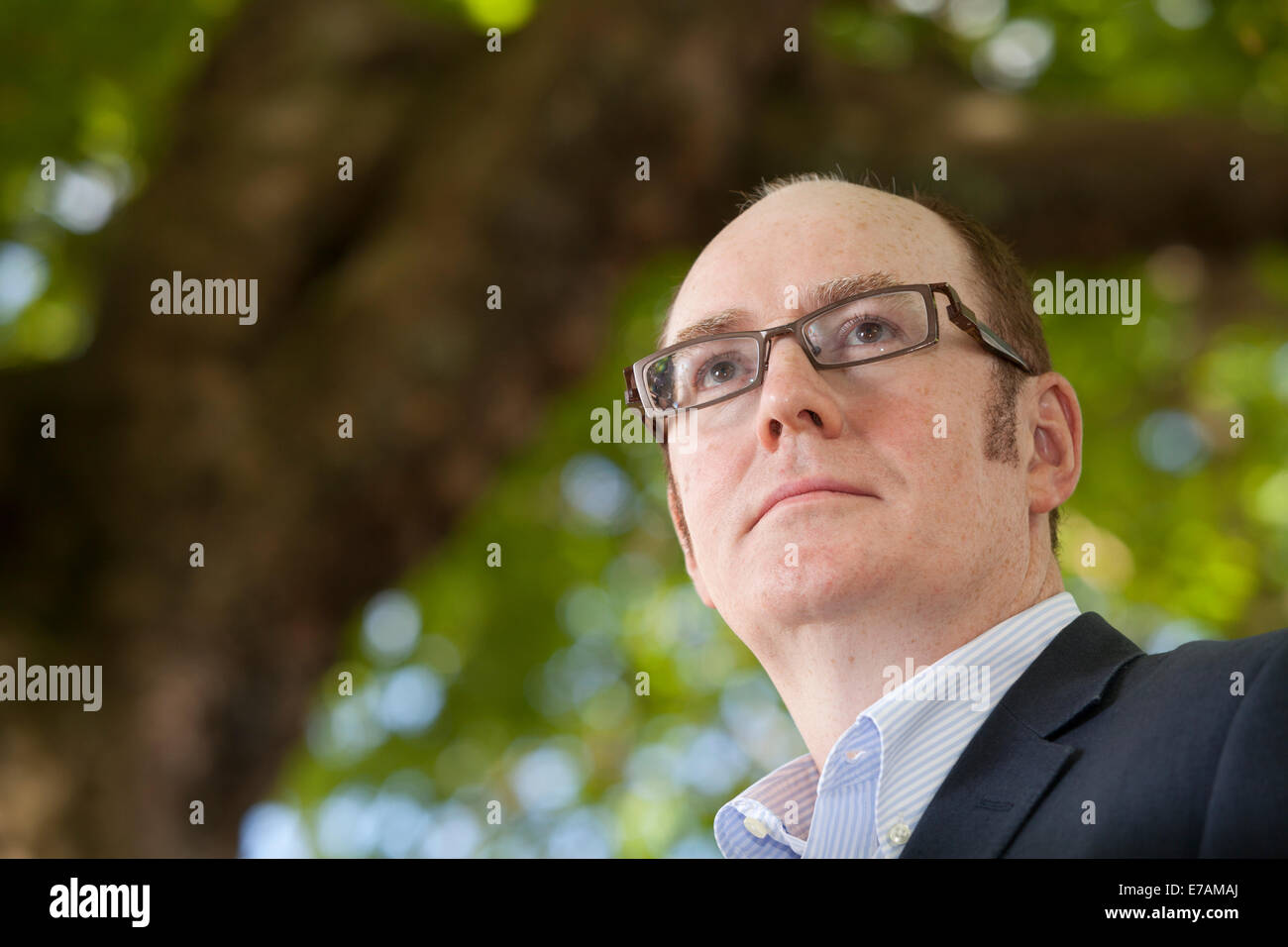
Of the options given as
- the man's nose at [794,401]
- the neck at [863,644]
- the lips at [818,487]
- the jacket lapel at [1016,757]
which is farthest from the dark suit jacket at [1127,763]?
the man's nose at [794,401]

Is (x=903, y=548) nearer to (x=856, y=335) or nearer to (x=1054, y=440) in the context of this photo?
(x=856, y=335)

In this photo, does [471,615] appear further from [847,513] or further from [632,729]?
[847,513]

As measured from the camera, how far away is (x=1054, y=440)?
1941mm

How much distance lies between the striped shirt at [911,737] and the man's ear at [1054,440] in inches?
8.4

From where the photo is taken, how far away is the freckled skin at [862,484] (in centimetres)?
168

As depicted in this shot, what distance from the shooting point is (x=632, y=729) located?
779cm

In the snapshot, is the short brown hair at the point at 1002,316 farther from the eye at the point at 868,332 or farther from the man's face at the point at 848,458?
the eye at the point at 868,332

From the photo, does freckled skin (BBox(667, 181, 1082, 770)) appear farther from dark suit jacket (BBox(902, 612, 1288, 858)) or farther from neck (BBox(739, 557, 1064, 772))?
dark suit jacket (BBox(902, 612, 1288, 858))

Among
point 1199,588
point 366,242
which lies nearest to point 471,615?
point 366,242

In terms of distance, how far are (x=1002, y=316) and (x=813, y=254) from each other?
37cm

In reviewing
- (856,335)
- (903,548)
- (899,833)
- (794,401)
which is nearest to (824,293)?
(856,335)

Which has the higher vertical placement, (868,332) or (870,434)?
(868,332)

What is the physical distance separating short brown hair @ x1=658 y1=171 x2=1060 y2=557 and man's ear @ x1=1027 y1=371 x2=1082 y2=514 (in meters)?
0.05
